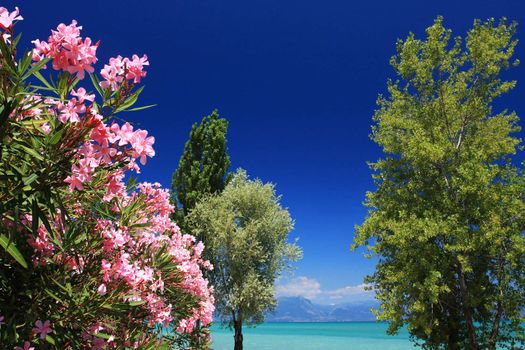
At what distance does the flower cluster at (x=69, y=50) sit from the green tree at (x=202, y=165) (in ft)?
74.9

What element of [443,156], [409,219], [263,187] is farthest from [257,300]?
[443,156]

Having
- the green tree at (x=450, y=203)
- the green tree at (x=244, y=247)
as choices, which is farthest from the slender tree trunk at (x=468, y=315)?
the green tree at (x=244, y=247)

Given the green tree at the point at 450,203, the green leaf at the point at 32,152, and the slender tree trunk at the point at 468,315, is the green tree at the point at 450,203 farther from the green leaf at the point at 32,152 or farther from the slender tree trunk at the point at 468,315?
the green leaf at the point at 32,152

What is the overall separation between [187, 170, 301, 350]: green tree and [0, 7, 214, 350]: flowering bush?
17551mm

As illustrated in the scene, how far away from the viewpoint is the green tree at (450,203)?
1477 cm

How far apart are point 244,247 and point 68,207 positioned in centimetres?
1901

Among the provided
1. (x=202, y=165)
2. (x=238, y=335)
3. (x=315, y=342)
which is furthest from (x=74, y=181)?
(x=315, y=342)

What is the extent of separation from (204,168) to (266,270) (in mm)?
7967

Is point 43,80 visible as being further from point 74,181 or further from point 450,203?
point 450,203

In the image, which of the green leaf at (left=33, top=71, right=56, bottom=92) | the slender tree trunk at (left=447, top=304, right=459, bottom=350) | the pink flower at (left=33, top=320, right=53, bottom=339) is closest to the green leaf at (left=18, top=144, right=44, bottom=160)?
the green leaf at (left=33, top=71, right=56, bottom=92)

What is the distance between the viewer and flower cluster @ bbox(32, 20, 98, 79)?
10.2 feet

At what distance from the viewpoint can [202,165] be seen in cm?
2712

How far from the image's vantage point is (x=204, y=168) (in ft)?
87.2

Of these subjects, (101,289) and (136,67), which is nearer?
(136,67)
